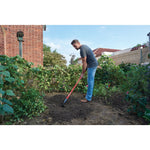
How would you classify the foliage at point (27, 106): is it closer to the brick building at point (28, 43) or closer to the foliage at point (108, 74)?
the brick building at point (28, 43)

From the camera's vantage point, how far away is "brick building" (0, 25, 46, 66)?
337 cm

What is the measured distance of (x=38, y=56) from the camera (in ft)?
11.4

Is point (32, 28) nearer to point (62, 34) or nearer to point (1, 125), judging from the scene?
point (62, 34)

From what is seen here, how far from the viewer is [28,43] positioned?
366 centimetres

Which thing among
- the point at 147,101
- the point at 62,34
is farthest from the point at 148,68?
the point at 62,34

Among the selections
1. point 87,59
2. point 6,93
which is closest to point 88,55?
point 87,59

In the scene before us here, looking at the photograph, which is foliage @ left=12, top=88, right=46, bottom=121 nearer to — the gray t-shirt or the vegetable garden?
the vegetable garden

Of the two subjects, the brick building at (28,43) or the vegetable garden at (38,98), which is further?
the brick building at (28,43)

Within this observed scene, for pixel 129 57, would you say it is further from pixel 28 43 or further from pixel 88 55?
pixel 28 43

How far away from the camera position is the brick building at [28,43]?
3373 millimetres

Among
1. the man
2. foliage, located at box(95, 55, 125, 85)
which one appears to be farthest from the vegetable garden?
foliage, located at box(95, 55, 125, 85)

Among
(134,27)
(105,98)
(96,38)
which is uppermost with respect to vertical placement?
(134,27)

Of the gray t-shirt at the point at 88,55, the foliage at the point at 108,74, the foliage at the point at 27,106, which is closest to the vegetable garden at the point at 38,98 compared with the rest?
the foliage at the point at 27,106

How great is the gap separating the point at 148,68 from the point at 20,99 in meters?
2.19
